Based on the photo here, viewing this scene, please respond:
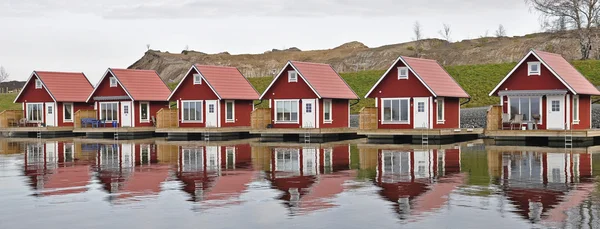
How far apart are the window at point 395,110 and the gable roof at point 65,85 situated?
2730cm

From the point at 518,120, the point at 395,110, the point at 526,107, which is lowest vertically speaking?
the point at 518,120

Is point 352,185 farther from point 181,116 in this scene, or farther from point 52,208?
point 181,116

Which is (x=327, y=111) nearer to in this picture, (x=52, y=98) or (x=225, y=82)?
(x=225, y=82)

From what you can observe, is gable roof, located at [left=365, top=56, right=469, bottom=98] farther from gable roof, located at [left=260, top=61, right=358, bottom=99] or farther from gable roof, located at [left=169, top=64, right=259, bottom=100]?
gable roof, located at [left=169, top=64, right=259, bottom=100]

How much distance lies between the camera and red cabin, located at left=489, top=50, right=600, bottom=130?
124ft

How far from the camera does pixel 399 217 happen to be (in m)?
14.0

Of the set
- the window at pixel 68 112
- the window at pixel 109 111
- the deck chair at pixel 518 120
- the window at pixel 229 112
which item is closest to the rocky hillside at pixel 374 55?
the window at pixel 229 112

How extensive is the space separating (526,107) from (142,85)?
92.8ft

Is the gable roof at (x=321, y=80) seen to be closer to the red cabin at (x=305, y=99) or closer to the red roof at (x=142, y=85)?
the red cabin at (x=305, y=99)

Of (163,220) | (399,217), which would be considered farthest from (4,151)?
(399,217)

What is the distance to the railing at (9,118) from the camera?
196 ft

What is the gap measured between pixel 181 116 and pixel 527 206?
123 ft

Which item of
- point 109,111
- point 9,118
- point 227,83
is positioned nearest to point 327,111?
point 227,83

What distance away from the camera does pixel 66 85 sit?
5944 centimetres
